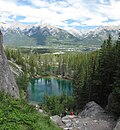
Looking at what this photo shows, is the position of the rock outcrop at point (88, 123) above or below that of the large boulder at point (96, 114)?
above

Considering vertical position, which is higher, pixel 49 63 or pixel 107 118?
pixel 107 118

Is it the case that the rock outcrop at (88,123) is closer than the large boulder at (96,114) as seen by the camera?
Yes

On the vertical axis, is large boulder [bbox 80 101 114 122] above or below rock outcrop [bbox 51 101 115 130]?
below

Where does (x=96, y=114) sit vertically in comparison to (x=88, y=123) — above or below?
below

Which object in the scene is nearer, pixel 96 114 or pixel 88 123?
pixel 88 123

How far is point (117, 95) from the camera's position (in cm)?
3164

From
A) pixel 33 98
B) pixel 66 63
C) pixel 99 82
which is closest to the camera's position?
pixel 99 82

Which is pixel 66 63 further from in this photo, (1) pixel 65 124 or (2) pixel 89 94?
(1) pixel 65 124

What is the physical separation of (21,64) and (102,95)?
10256 cm

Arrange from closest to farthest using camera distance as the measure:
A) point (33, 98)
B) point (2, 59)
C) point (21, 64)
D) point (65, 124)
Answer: point (65, 124), point (2, 59), point (33, 98), point (21, 64)

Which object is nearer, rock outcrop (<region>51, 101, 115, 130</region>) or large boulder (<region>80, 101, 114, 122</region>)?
rock outcrop (<region>51, 101, 115, 130</region>)

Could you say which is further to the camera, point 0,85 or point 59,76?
point 59,76

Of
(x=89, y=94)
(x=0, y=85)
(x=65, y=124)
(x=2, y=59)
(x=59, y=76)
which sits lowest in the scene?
(x=59, y=76)

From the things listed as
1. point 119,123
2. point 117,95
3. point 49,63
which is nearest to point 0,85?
point 119,123
